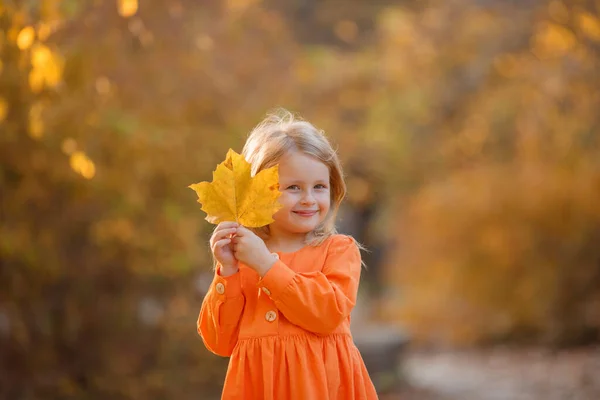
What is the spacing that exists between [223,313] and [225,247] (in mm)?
215

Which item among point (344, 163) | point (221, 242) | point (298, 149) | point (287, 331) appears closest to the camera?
point (221, 242)

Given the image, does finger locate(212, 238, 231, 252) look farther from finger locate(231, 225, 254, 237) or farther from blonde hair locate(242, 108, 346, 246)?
blonde hair locate(242, 108, 346, 246)

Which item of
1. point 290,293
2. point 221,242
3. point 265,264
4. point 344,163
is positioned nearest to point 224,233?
point 221,242

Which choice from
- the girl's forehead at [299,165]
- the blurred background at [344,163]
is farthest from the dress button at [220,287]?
the blurred background at [344,163]

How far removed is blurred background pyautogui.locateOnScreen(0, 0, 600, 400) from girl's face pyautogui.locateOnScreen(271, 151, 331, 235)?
2100 millimetres

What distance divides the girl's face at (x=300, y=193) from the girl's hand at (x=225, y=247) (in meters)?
0.22

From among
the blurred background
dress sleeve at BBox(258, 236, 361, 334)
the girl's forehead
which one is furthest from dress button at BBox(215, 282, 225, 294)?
the blurred background

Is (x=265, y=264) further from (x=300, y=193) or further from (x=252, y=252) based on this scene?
(x=300, y=193)

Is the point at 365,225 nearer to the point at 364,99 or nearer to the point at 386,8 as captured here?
the point at 364,99

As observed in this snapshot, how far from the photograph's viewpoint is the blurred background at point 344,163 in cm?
509

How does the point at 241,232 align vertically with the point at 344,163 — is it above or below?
below

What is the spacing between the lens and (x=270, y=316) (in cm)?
249

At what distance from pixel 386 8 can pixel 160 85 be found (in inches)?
145

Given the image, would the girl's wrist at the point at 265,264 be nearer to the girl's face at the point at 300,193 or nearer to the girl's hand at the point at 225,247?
the girl's hand at the point at 225,247
